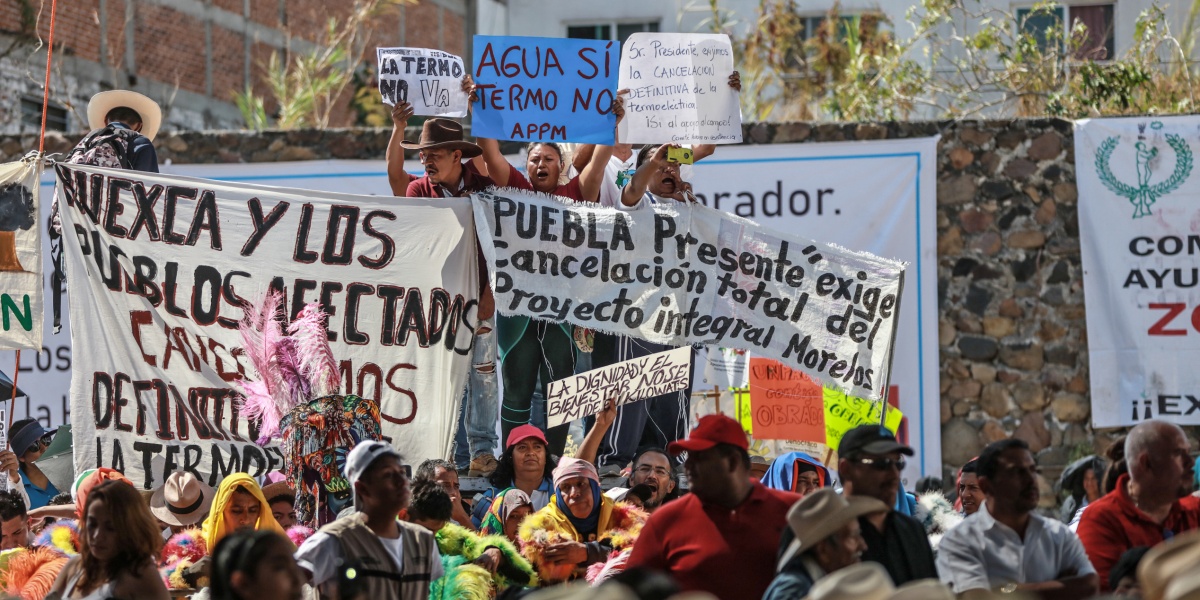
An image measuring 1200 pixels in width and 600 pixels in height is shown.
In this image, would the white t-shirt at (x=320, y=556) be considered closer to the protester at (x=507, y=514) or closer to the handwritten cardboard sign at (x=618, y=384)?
the protester at (x=507, y=514)

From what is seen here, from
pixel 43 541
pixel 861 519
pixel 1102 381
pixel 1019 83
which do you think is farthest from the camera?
pixel 1019 83

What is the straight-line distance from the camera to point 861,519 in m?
5.41

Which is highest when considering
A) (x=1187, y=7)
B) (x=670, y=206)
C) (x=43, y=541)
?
(x=1187, y=7)

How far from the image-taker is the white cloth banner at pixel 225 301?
8.14m

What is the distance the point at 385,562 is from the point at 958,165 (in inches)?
291

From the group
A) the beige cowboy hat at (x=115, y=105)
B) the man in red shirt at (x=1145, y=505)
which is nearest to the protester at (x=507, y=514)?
the man in red shirt at (x=1145, y=505)

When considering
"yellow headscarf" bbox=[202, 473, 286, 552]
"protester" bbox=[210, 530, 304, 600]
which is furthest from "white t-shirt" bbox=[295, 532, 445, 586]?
"yellow headscarf" bbox=[202, 473, 286, 552]

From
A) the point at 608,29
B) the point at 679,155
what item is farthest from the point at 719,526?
the point at 608,29

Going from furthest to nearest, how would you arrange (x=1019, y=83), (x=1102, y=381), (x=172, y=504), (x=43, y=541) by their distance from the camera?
(x=1019, y=83) < (x=1102, y=381) < (x=172, y=504) < (x=43, y=541)

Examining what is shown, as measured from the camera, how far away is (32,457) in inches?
384

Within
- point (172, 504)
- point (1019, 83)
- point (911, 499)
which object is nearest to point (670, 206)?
point (911, 499)

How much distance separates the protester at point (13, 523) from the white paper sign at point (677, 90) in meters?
3.40

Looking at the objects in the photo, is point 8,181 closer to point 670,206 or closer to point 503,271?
point 503,271

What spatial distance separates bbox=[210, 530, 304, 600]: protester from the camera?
501 cm
